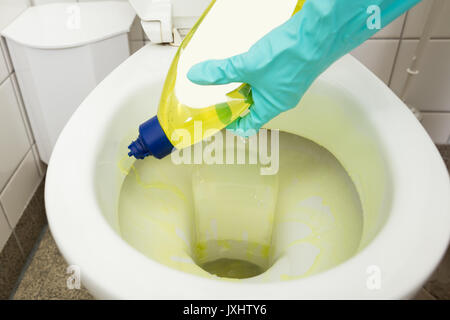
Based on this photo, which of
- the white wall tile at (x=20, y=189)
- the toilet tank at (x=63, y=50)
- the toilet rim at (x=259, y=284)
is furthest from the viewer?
the white wall tile at (x=20, y=189)

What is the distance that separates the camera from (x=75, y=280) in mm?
325

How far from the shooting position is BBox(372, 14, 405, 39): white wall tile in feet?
2.53

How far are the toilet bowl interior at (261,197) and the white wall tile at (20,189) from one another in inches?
13.6

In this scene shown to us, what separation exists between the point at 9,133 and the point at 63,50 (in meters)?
0.21

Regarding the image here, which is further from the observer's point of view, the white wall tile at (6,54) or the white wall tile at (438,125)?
the white wall tile at (438,125)

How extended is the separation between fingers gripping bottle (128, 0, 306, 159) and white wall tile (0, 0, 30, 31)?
0.40 meters

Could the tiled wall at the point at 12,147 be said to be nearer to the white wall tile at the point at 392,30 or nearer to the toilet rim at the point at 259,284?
the toilet rim at the point at 259,284

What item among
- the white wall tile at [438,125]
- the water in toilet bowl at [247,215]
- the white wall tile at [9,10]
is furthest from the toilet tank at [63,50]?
the white wall tile at [438,125]

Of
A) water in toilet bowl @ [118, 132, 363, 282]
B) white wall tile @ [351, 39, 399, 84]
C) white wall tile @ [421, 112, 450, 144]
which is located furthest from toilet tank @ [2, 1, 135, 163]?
white wall tile @ [421, 112, 450, 144]

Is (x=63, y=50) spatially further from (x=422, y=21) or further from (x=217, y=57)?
(x=422, y=21)

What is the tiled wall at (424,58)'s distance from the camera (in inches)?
30.5

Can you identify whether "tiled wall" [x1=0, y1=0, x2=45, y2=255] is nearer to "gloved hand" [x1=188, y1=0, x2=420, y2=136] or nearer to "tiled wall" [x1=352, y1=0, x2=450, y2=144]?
"gloved hand" [x1=188, y1=0, x2=420, y2=136]

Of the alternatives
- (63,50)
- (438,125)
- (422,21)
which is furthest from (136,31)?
(438,125)

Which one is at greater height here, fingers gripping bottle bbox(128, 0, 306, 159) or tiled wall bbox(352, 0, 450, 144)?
fingers gripping bottle bbox(128, 0, 306, 159)
